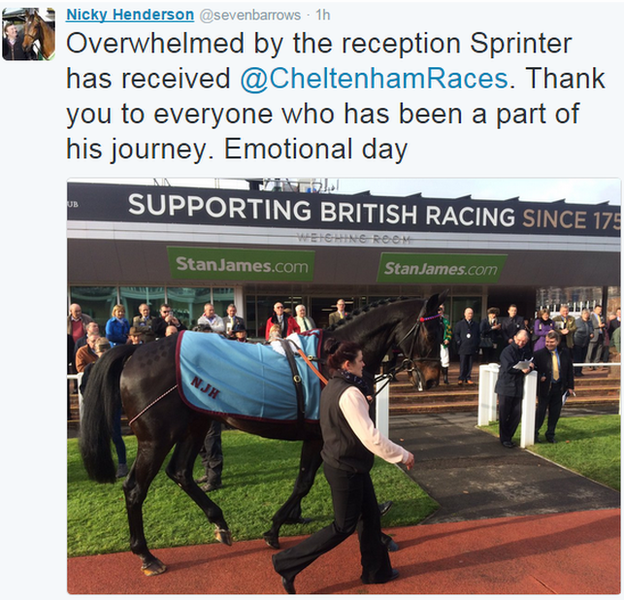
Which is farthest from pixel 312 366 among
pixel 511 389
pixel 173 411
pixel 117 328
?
pixel 117 328

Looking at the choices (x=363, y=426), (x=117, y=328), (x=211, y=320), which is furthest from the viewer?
(x=211, y=320)

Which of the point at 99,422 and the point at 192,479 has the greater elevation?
the point at 99,422

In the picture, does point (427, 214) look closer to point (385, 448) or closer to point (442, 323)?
point (442, 323)

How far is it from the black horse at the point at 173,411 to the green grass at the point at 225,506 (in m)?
0.31

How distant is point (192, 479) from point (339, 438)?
1.53 m

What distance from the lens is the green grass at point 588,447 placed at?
4453 mm

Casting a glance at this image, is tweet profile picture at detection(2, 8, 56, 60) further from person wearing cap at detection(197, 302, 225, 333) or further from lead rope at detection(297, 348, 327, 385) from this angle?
person wearing cap at detection(197, 302, 225, 333)

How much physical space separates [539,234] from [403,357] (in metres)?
9.70

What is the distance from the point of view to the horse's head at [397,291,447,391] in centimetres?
320

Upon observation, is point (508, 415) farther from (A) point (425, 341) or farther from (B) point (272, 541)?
(B) point (272, 541)

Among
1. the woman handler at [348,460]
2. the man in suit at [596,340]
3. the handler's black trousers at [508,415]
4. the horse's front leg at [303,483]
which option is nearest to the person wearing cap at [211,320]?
the horse's front leg at [303,483]

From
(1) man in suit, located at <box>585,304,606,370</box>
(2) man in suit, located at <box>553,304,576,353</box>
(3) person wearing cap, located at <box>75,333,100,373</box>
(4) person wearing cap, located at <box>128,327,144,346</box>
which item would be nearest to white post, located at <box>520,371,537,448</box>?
(2) man in suit, located at <box>553,304,576,353</box>

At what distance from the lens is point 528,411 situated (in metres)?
5.41

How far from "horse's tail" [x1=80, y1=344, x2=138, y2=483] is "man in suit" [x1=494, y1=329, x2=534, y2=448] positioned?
4.98 m
